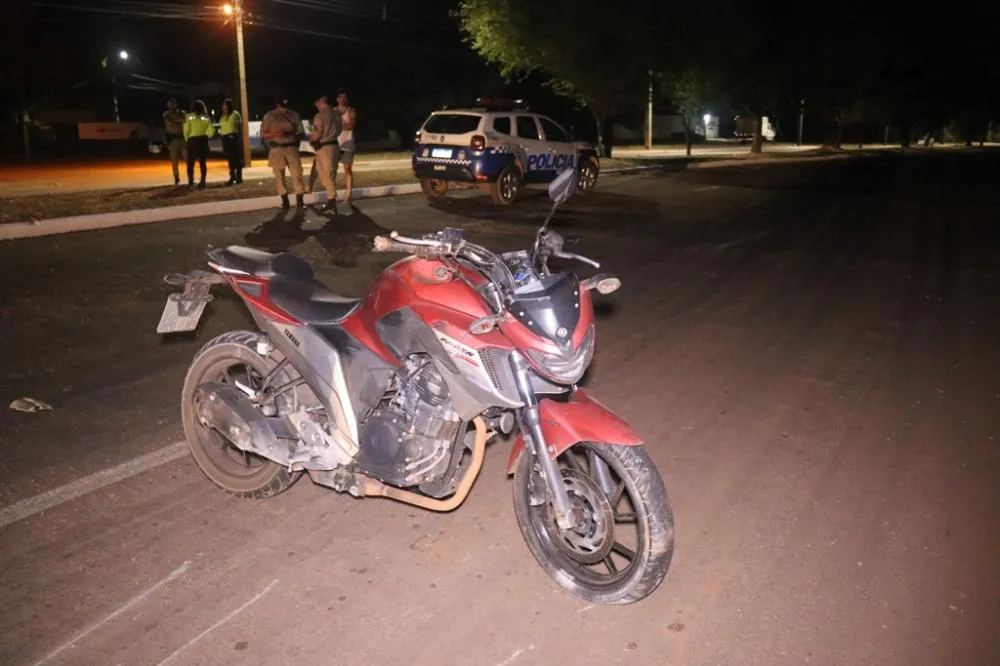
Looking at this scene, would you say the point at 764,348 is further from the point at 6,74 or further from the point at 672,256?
the point at 6,74

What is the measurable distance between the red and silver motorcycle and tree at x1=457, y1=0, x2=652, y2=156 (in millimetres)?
30692

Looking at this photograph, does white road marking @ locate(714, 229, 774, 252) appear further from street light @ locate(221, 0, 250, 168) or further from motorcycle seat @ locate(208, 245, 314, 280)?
street light @ locate(221, 0, 250, 168)

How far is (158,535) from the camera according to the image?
4.08 m

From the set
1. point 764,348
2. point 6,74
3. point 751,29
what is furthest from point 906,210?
point 6,74

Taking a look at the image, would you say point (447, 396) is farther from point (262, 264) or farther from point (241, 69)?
point (241, 69)

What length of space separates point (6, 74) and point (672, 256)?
32455 millimetres

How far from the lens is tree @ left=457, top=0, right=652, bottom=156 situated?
107 ft

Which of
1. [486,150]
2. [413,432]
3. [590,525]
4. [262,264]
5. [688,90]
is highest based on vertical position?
[688,90]

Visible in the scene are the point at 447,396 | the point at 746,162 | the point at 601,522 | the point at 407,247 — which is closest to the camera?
the point at 407,247

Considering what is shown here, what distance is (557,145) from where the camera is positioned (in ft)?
65.2

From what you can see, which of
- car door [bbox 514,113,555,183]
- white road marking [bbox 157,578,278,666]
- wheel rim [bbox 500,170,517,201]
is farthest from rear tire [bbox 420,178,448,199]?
white road marking [bbox 157,578,278,666]

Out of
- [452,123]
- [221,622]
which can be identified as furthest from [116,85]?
[221,622]

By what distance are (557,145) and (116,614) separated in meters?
17.6

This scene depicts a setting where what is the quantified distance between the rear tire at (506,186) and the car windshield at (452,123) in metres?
1.15
